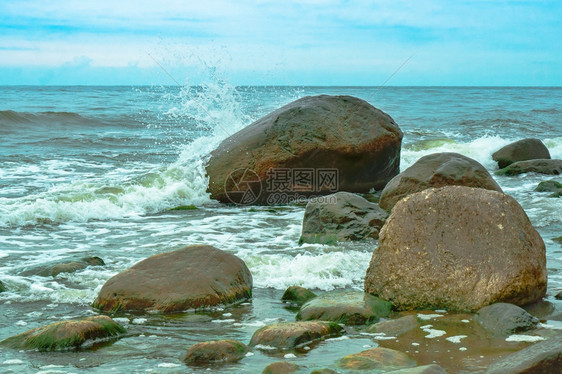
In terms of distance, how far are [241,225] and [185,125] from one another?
1569 centimetres

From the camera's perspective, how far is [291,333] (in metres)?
4.48

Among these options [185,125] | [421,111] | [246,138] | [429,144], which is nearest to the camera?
[246,138]

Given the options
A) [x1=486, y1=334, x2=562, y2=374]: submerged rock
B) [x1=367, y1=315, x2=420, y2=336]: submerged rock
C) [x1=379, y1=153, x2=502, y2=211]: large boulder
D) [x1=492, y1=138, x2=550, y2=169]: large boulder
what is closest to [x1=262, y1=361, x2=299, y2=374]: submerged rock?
[x1=367, y1=315, x2=420, y2=336]: submerged rock

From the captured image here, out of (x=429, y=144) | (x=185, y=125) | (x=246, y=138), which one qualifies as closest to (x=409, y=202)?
(x=246, y=138)

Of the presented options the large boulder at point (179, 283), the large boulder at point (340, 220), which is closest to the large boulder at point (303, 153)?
the large boulder at point (340, 220)

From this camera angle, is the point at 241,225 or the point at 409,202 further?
the point at 241,225

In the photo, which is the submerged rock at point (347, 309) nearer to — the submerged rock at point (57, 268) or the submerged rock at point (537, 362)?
the submerged rock at point (537, 362)

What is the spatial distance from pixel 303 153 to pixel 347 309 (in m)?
5.36

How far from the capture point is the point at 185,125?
24.0 meters

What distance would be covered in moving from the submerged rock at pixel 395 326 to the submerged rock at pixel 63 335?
6.23ft

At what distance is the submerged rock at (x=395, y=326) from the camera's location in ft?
15.4

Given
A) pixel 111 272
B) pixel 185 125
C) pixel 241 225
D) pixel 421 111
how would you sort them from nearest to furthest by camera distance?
pixel 111 272 < pixel 241 225 < pixel 185 125 < pixel 421 111

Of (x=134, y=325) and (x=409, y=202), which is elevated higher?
(x=409, y=202)

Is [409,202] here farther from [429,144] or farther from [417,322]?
[429,144]
